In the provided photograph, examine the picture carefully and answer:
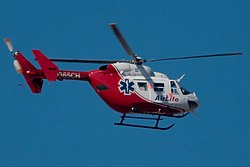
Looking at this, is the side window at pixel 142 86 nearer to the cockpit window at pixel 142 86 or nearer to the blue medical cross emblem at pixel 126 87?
the cockpit window at pixel 142 86

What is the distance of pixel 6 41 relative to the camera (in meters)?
30.8

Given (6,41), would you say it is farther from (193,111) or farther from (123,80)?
(193,111)

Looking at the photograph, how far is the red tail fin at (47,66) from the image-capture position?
3011 cm

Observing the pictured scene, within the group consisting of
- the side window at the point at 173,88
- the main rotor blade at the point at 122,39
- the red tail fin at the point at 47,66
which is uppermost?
the side window at the point at 173,88

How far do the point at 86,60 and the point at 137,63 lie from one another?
66.4 inches

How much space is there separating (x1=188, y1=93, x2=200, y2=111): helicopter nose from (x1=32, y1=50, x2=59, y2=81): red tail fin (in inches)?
192

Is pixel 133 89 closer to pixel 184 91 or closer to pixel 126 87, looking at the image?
pixel 126 87

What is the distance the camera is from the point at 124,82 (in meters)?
31.0

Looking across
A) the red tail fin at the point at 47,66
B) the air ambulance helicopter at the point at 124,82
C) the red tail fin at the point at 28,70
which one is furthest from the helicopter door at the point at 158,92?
the red tail fin at the point at 28,70

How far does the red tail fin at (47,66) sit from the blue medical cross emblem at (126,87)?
86.6 inches

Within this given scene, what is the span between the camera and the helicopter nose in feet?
106

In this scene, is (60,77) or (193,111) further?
(193,111)

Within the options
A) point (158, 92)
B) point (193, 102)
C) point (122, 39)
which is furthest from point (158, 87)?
point (122, 39)

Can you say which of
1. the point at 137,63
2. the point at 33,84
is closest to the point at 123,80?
the point at 137,63
